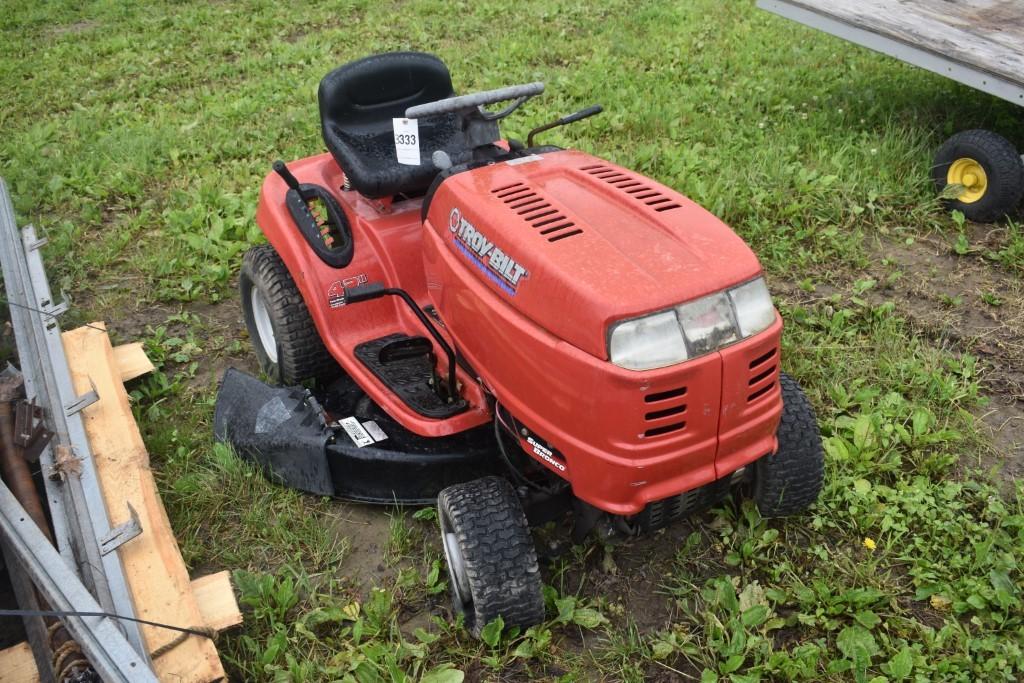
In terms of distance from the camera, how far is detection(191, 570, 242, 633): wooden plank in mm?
2217

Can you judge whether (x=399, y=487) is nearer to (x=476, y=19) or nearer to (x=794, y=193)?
(x=794, y=193)

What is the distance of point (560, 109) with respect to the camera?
16.9 feet

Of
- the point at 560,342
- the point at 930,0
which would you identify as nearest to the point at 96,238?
the point at 560,342

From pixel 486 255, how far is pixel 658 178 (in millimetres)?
2396

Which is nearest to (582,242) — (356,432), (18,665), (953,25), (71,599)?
(356,432)

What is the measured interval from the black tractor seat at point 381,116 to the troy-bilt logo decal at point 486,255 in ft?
1.63

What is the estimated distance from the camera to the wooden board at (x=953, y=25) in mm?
3816

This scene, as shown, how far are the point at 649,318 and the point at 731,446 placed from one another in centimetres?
38

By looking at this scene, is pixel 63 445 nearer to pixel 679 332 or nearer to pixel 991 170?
pixel 679 332

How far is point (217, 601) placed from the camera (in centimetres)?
226

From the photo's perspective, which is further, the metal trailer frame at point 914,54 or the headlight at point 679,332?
the metal trailer frame at point 914,54

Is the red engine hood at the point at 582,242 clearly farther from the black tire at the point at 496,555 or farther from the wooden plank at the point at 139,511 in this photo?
the wooden plank at the point at 139,511

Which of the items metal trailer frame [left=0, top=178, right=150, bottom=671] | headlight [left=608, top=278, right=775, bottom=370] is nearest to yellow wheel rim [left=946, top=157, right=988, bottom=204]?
headlight [left=608, top=278, right=775, bottom=370]

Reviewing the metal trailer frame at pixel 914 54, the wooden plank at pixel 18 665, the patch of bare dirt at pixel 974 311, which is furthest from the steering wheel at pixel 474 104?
the metal trailer frame at pixel 914 54
